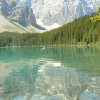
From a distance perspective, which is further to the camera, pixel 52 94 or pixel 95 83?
Result: pixel 95 83

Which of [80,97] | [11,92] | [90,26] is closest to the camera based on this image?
[80,97]

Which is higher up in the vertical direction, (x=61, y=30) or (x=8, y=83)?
(x=61, y=30)

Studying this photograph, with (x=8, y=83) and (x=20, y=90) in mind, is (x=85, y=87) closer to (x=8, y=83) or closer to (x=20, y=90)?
(x=20, y=90)


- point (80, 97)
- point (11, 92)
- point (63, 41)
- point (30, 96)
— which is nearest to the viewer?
point (80, 97)

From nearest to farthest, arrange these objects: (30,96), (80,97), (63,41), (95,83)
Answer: (80,97), (30,96), (95,83), (63,41)

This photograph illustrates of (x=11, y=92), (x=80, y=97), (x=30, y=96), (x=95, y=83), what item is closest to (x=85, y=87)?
(x=95, y=83)

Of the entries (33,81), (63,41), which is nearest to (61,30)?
(63,41)

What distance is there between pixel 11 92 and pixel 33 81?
5602mm

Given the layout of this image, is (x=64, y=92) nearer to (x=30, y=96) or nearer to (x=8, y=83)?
(x=30, y=96)

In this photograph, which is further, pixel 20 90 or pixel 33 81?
pixel 33 81

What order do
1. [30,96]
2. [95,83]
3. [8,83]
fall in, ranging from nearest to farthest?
1. [30,96]
2. [95,83]
3. [8,83]

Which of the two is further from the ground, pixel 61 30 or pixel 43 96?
pixel 61 30

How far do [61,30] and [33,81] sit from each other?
174 m

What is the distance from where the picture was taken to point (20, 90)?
22.1 metres
